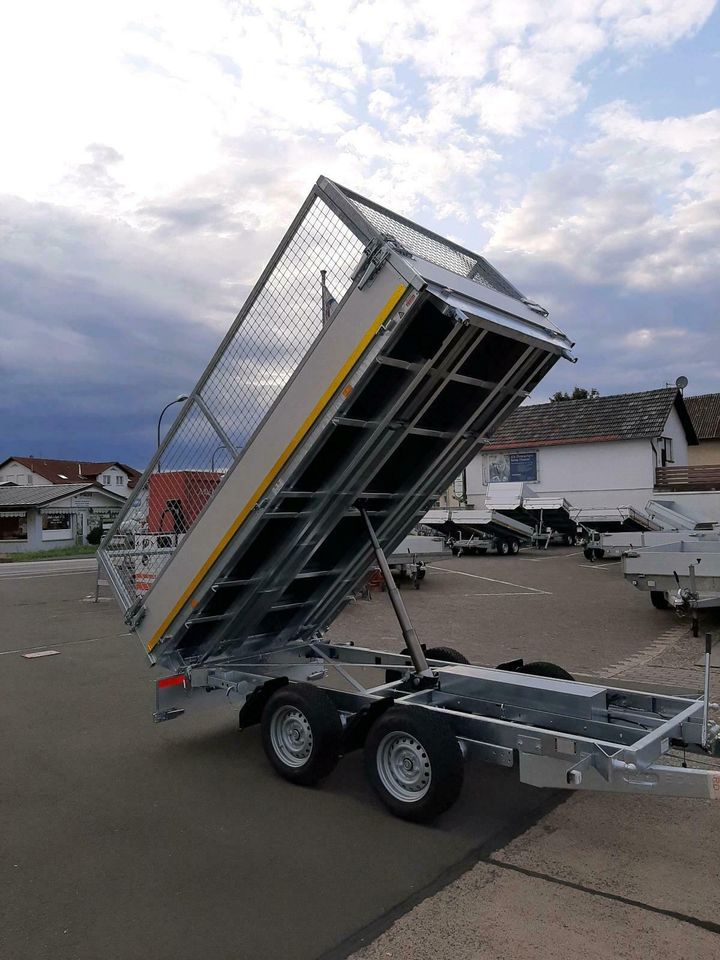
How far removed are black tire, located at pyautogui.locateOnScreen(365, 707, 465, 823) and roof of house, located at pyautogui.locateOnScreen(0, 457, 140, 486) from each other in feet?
230

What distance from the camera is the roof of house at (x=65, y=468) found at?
74938mm

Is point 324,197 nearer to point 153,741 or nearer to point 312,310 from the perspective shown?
point 312,310

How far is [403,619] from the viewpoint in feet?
19.4

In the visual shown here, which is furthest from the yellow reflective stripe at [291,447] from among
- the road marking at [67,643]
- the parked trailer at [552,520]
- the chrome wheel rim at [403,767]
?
the parked trailer at [552,520]

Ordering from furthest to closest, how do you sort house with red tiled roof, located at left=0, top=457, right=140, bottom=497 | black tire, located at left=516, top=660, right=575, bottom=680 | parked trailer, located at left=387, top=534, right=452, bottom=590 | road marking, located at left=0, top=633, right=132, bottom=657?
1. house with red tiled roof, located at left=0, top=457, right=140, bottom=497
2. parked trailer, located at left=387, top=534, right=452, bottom=590
3. road marking, located at left=0, top=633, right=132, bottom=657
4. black tire, located at left=516, top=660, right=575, bottom=680

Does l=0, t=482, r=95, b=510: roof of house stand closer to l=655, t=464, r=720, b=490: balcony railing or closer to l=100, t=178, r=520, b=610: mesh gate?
l=655, t=464, r=720, b=490: balcony railing

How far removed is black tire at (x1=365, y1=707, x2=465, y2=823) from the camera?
14.9 feet

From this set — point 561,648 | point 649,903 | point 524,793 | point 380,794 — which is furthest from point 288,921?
point 561,648

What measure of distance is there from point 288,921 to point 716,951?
1.94 metres

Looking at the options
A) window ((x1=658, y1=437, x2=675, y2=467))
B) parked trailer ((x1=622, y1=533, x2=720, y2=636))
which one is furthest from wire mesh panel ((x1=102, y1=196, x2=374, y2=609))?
window ((x1=658, y1=437, x2=675, y2=467))

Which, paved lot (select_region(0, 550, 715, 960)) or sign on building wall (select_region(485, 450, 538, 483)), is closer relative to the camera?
paved lot (select_region(0, 550, 715, 960))

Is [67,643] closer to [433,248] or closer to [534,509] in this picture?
[433,248]

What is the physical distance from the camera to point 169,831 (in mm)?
4812

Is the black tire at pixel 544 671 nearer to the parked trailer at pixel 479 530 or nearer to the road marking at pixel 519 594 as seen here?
the road marking at pixel 519 594
